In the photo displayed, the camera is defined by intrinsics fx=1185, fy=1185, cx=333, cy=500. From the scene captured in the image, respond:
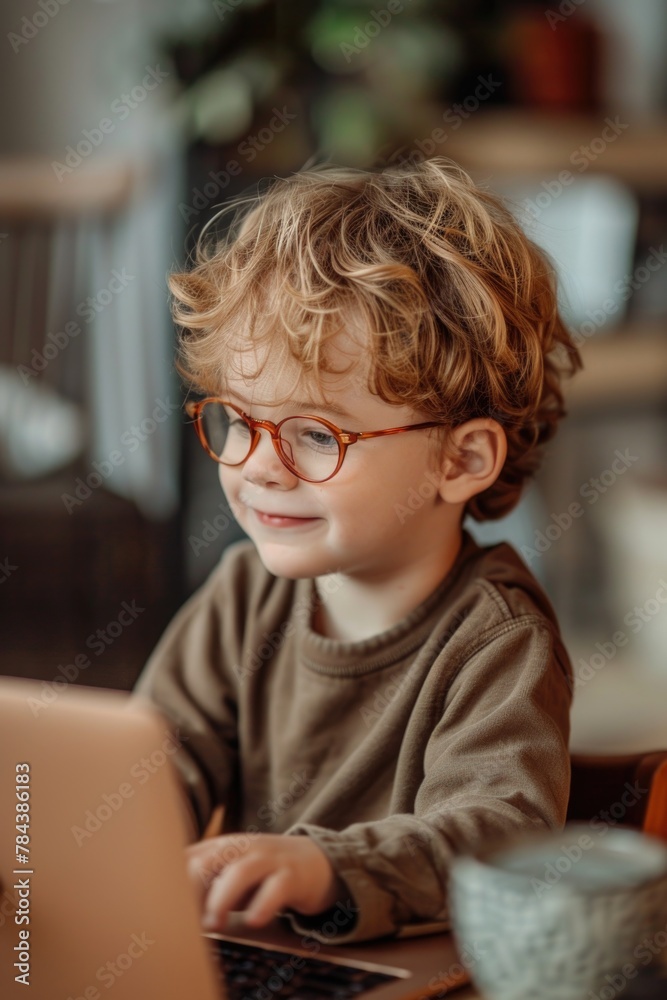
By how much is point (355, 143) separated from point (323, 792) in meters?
2.17

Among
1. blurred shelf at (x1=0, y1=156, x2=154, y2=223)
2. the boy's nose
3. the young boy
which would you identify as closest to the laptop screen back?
the young boy

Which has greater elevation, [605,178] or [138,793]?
[605,178]

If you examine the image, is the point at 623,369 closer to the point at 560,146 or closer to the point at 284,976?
the point at 560,146

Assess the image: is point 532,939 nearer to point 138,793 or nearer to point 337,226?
point 138,793

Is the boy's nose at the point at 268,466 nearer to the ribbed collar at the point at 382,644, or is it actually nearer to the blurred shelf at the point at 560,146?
the ribbed collar at the point at 382,644

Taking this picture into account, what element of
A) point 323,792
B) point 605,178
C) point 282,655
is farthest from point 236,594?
point 605,178

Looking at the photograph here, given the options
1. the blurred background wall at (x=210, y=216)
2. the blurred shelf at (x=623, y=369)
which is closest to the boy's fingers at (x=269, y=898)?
the blurred background wall at (x=210, y=216)

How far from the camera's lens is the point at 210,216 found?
2.95 m

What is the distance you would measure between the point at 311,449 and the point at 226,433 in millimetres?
135

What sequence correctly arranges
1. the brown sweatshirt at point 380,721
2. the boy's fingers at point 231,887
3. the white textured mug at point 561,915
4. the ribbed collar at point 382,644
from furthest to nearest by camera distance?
the ribbed collar at point 382,644 < the brown sweatshirt at point 380,721 < the boy's fingers at point 231,887 < the white textured mug at point 561,915

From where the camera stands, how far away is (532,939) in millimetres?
567

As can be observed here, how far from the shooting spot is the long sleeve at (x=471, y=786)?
0.78 meters

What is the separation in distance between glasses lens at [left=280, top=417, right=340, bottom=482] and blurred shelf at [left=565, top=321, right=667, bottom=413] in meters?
2.63

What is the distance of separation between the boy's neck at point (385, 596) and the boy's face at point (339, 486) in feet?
0.14
